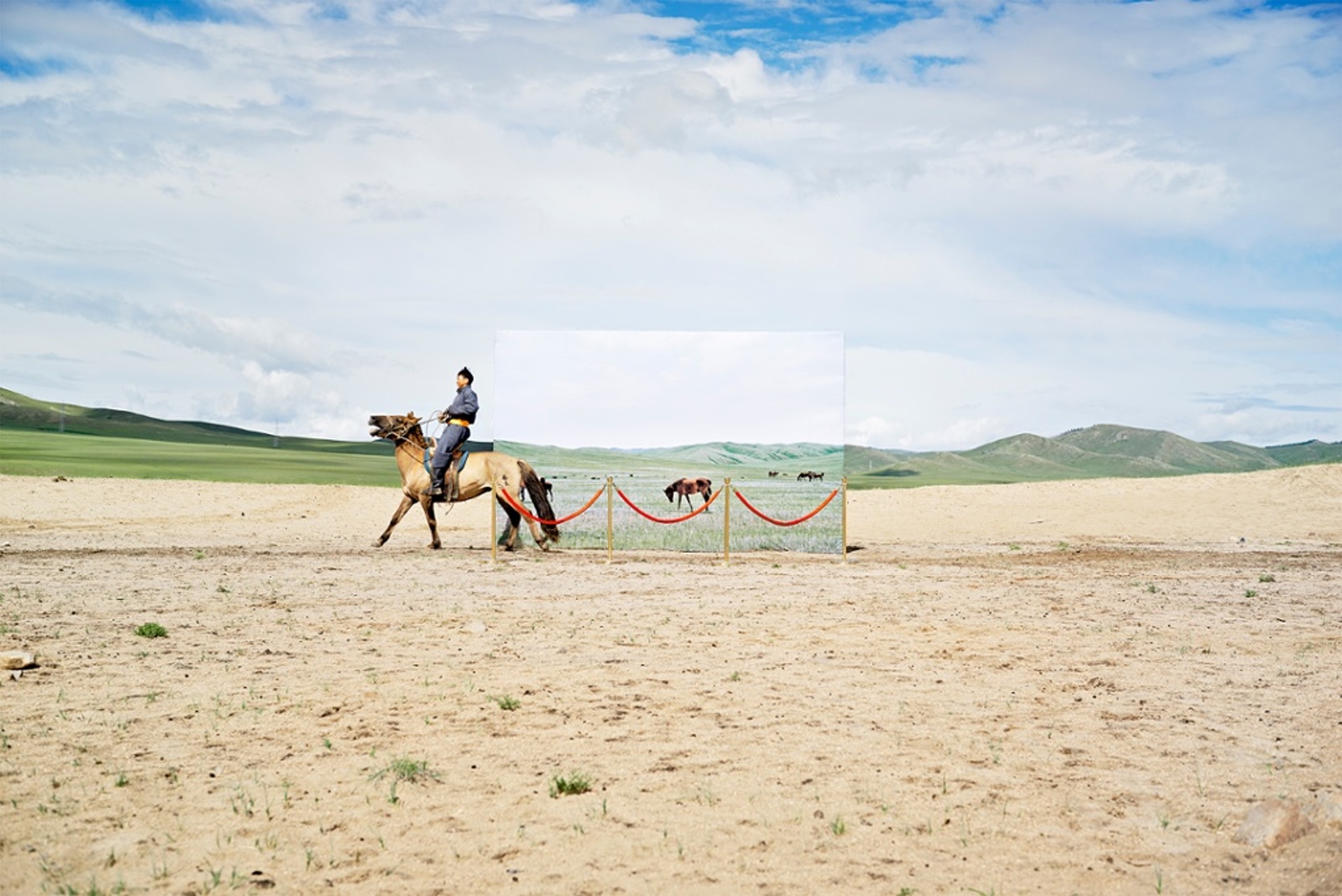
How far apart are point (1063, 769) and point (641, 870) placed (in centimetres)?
317

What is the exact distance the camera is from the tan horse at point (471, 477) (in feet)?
68.0

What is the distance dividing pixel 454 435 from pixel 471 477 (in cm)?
101

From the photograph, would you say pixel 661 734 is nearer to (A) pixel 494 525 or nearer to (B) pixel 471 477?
(A) pixel 494 525

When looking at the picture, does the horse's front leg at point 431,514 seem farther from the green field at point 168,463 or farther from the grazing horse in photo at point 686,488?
the green field at point 168,463

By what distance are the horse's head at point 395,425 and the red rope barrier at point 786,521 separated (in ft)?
22.0

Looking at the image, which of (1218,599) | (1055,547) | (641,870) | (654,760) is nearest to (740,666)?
(654,760)

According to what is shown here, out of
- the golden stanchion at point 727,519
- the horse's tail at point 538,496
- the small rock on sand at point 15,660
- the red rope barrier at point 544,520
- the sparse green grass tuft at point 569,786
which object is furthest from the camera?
the horse's tail at point 538,496

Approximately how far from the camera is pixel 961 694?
8.85m

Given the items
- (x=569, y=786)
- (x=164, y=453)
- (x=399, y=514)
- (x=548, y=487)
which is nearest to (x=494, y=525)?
(x=548, y=487)

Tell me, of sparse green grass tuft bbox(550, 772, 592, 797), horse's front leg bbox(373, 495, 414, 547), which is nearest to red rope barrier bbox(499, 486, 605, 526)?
horse's front leg bbox(373, 495, 414, 547)

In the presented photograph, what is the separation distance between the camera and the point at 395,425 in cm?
2100

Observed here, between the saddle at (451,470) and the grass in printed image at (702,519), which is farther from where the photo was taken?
the grass in printed image at (702,519)

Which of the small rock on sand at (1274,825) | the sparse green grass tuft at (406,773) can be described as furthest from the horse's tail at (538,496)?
the small rock on sand at (1274,825)

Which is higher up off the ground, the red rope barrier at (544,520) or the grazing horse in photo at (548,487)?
the grazing horse in photo at (548,487)
